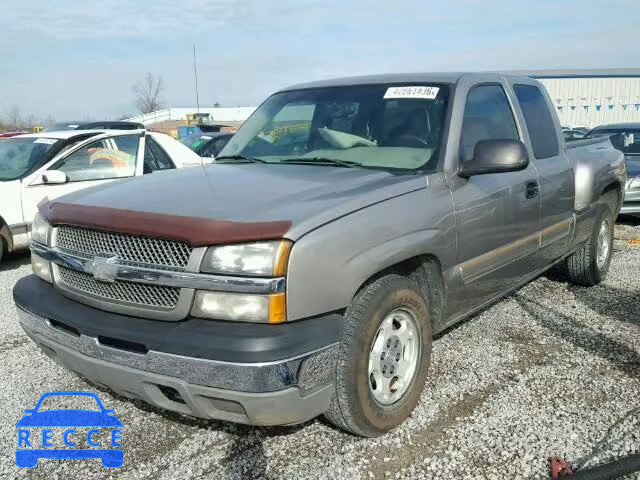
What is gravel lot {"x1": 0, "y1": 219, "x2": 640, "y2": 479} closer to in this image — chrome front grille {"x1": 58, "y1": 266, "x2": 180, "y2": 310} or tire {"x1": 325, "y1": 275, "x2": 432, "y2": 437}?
tire {"x1": 325, "y1": 275, "x2": 432, "y2": 437}

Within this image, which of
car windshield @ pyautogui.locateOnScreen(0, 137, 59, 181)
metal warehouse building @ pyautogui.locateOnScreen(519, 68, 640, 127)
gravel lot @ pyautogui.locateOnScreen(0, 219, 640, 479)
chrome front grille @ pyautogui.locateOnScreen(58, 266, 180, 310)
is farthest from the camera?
metal warehouse building @ pyautogui.locateOnScreen(519, 68, 640, 127)

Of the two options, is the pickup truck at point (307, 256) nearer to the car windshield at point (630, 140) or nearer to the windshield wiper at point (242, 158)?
the windshield wiper at point (242, 158)

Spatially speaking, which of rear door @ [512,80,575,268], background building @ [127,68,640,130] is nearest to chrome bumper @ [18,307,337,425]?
rear door @ [512,80,575,268]

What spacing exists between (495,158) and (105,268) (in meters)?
2.11

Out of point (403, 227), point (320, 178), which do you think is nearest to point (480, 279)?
point (403, 227)

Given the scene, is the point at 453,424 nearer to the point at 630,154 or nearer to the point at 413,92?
the point at 413,92

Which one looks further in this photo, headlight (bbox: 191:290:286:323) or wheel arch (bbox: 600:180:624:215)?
wheel arch (bbox: 600:180:624:215)

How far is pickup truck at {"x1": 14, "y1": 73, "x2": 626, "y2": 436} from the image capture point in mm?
2375

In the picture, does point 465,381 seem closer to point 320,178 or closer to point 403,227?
point 403,227

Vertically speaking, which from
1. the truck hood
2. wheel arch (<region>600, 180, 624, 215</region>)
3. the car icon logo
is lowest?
the car icon logo

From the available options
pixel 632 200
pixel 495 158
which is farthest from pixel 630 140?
pixel 495 158

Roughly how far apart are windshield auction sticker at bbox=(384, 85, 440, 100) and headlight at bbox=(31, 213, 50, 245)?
213cm

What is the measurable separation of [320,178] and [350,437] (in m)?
1.33

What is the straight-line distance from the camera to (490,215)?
358 centimetres
